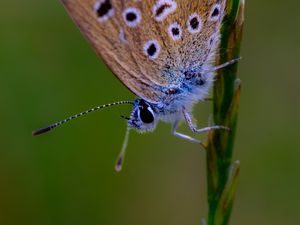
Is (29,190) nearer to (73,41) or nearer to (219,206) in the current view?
(73,41)

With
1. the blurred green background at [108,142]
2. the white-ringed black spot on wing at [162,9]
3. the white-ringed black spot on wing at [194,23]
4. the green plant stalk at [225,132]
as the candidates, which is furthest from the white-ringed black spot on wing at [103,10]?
the blurred green background at [108,142]

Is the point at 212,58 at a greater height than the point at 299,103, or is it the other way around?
the point at 212,58

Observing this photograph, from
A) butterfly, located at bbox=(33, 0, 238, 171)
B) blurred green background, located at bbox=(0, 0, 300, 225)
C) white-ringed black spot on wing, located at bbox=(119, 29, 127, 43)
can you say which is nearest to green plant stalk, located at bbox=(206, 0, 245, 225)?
butterfly, located at bbox=(33, 0, 238, 171)

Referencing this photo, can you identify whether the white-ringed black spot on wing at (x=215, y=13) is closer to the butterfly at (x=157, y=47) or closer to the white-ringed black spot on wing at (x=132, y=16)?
the butterfly at (x=157, y=47)

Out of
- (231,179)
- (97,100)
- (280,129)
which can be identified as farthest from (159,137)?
(231,179)

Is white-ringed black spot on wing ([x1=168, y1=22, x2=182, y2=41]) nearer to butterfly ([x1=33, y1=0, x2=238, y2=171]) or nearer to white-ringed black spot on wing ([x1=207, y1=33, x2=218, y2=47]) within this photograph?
butterfly ([x1=33, y1=0, x2=238, y2=171])
